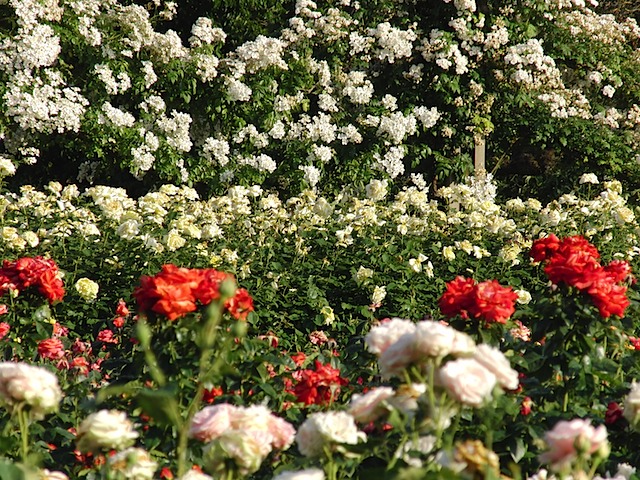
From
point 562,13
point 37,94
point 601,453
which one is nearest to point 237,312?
point 601,453

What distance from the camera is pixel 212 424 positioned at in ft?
4.50

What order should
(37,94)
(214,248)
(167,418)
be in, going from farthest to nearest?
(37,94), (214,248), (167,418)

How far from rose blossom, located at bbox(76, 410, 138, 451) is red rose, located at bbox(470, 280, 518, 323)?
1.03 meters

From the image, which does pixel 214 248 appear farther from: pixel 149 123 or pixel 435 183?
pixel 435 183

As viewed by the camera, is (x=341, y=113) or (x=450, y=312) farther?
(x=341, y=113)

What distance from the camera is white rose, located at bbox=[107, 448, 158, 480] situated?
4.22 feet

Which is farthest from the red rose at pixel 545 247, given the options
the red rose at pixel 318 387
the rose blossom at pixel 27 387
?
Result: the rose blossom at pixel 27 387

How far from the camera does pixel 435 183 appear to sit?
8.12 metres

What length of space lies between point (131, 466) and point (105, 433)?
125 millimetres

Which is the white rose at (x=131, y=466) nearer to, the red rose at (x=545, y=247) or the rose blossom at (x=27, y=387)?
the rose blossom at (x=27, y=387)

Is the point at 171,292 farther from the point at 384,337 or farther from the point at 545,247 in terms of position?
the point at 545,247

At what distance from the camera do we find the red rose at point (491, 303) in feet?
7.23

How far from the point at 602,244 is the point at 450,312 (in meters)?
3.12

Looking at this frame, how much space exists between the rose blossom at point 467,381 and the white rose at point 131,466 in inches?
15.7
